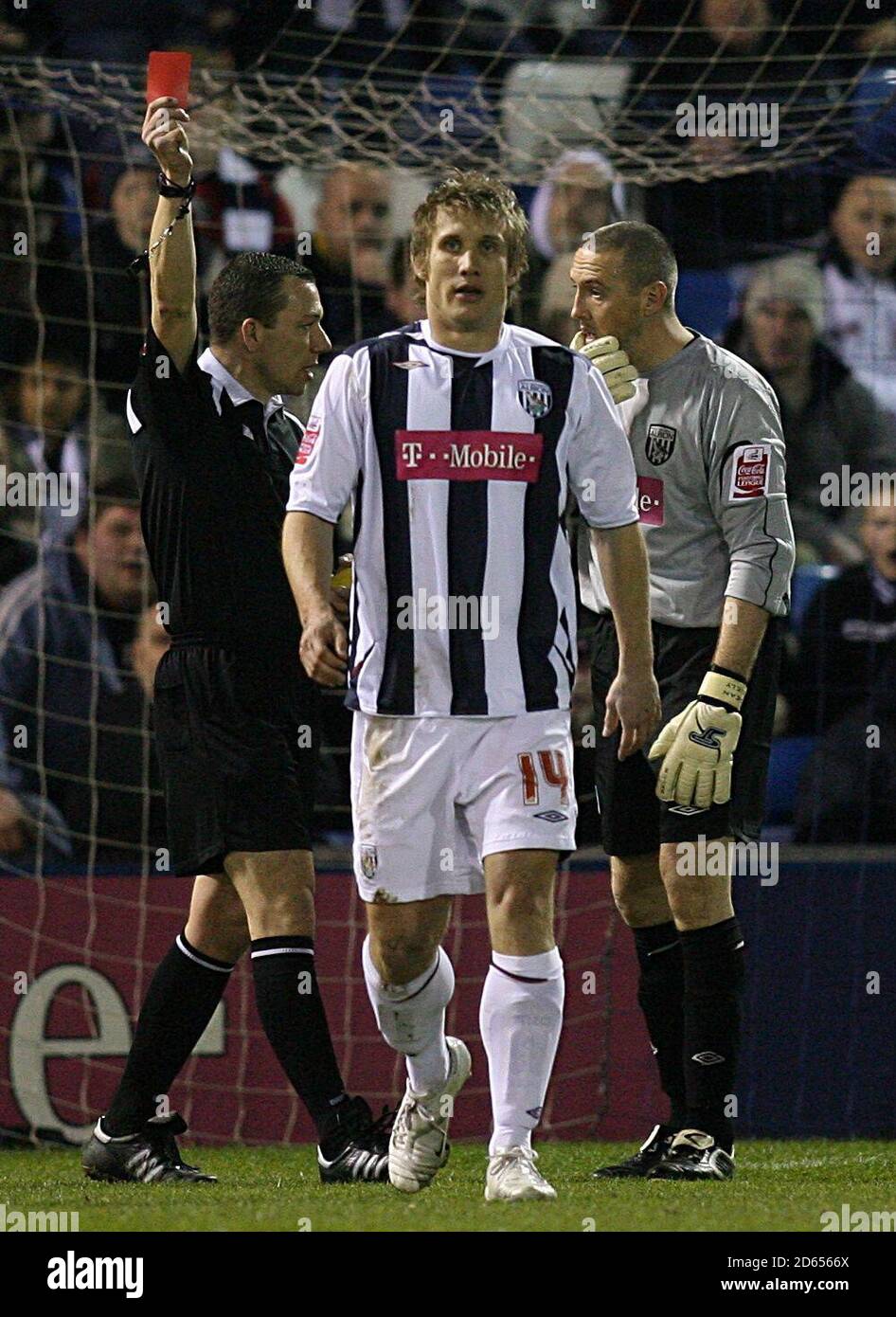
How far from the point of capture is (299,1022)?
4379 millimetres

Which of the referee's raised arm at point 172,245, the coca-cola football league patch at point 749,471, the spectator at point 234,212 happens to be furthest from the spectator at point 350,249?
the coca-cola football league patch at point 749,471

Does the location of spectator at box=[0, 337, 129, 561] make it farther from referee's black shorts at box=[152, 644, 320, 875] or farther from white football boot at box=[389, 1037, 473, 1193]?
white football boot at box=[389, 1037, 473, 1193]

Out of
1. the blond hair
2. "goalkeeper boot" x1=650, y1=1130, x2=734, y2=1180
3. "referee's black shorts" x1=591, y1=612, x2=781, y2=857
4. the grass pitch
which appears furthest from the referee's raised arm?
"goalkeeper boot" x1=650, y1=1130, x2=734, y2=1180

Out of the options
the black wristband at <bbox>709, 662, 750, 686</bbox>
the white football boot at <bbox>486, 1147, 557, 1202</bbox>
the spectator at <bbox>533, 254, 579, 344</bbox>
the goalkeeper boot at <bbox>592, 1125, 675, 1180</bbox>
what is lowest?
the goalkeeper boot at <bbox>592, 1125, 675, 1180</bbox>

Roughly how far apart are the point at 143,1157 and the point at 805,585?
381 cm

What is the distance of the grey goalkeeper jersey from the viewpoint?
4.55 m

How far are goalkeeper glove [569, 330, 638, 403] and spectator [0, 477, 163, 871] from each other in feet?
8.87

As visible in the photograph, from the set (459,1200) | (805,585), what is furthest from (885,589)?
(459,1200)

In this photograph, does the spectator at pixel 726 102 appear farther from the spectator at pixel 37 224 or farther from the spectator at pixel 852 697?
the spectator at pixel 37 224

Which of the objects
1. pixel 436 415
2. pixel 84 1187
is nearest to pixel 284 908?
pixel 84 1187

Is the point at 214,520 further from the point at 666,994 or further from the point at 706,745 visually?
the point at 666,994

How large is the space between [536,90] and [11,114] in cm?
199

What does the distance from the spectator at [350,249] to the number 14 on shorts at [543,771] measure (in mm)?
4015

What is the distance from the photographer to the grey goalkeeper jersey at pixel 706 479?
455cm
